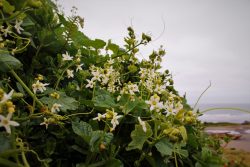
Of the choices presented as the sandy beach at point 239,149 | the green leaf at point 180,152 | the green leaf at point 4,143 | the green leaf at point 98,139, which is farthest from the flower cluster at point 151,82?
the sandy beach at point 239,149

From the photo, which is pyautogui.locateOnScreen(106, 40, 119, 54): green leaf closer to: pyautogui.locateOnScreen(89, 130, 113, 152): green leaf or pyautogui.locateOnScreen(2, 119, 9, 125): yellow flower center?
pyautogui.locateOnScreen(89, 130, 113, 152): green leaf

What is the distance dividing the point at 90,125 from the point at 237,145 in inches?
211

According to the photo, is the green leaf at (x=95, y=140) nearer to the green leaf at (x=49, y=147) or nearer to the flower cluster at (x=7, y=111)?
the green leaf at (x=49, y=147)

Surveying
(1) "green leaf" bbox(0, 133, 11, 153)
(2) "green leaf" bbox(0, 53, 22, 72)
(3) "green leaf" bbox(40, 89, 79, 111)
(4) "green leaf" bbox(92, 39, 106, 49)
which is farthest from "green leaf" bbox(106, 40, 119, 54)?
(1) "green leaf" bbox(0, 133, 11, 153)

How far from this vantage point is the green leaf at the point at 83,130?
106 centimetres

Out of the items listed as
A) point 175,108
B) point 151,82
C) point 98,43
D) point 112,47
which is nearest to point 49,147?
point 175,108

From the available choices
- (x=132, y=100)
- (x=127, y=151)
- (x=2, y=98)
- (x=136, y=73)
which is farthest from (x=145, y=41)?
(x=2, y=98)

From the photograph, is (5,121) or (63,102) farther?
(63,102)

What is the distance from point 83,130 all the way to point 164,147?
0.33 meters

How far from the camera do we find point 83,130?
3.56ft

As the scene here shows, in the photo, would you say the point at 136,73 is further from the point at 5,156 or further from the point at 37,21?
the point at 5,156

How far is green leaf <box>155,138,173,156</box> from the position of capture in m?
1.11

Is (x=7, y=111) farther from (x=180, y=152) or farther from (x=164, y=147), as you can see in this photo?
(x=180, y=152)

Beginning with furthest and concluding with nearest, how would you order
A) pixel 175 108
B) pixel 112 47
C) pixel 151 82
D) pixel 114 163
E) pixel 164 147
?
pixel 112 47 < pixel 151 82 < pixel 175 108 < pixel 164 147 < pixel 114 163
